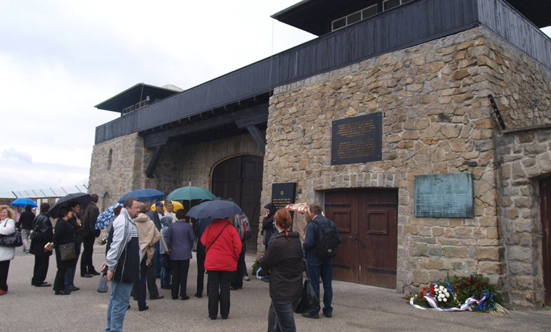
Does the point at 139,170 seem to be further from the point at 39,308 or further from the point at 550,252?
the point at 550,252

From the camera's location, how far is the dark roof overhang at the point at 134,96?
1977 centimetres

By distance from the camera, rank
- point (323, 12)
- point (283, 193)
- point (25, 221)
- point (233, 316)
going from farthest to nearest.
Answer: point (25, 221)
point (323, 12)
point (283, 193)
point (233, 316)

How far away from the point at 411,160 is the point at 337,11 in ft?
19.4

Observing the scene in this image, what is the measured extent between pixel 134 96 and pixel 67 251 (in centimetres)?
1515

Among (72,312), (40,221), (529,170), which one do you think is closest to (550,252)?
(529,170)

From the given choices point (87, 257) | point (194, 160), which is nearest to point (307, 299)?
point (87, 257)

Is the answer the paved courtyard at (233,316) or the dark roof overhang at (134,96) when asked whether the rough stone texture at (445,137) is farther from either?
the dark roof overhang at (134,96)

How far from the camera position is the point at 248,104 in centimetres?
1189

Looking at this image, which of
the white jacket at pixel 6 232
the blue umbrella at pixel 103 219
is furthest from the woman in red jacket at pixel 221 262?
the blue umbrella at pixel 103 219

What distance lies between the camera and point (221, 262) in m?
5.48

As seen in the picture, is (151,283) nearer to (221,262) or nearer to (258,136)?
(221,262)

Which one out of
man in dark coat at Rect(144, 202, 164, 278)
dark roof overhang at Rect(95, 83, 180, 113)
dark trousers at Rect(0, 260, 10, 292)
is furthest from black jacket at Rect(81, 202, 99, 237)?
dark roof overhang at Rect(95, 83, 180, 113)

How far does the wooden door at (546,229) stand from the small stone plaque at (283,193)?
489 centimetres

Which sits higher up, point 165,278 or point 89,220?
point 89,220
